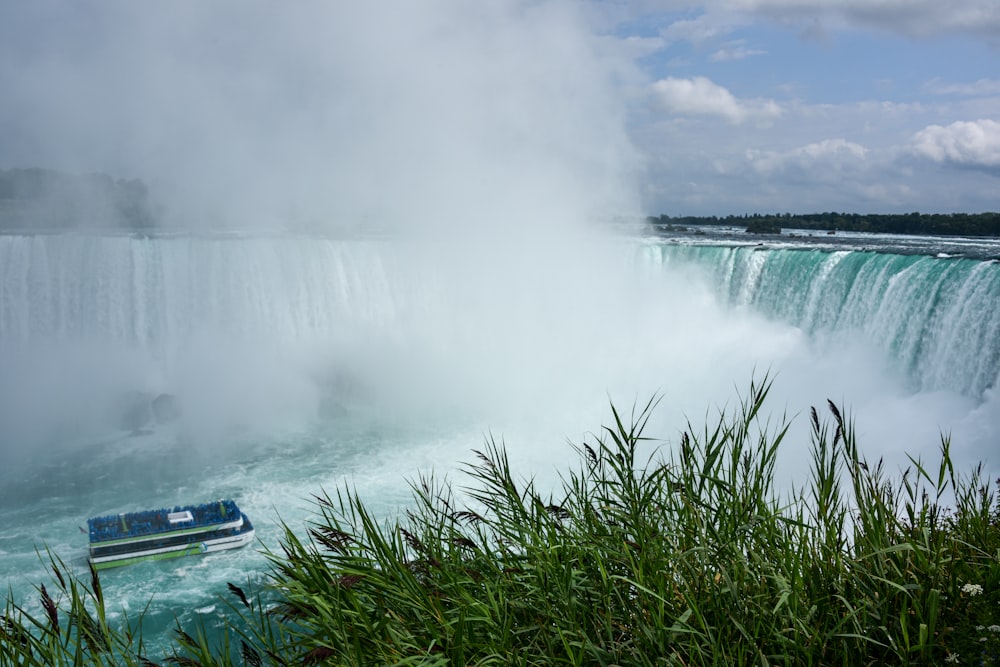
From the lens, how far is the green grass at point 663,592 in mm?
2363

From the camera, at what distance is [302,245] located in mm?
21719

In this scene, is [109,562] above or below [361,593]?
below

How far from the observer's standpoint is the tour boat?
10656 millimetres

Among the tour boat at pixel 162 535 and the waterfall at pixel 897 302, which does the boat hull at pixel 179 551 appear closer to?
the tour boat at pixel 162 535

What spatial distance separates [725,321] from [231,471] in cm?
1245

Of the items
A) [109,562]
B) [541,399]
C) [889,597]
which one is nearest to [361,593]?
[889,597]

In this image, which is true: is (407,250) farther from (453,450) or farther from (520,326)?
(453,450)

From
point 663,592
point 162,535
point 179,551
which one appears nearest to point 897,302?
point 179,551

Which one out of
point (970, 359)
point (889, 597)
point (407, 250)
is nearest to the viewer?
point (889, 597)

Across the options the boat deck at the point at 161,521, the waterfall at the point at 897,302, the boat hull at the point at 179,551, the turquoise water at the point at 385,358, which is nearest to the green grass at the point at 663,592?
the turquoise water at the point at 385,358

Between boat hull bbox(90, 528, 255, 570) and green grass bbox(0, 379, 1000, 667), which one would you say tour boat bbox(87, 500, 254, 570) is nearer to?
boat hull bbox(90, 528, 255, 570)

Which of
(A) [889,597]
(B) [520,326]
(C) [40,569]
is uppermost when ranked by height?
(A) [889,597]

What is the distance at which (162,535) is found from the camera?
426 inches

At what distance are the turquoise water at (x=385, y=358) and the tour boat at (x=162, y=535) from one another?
23 cm
